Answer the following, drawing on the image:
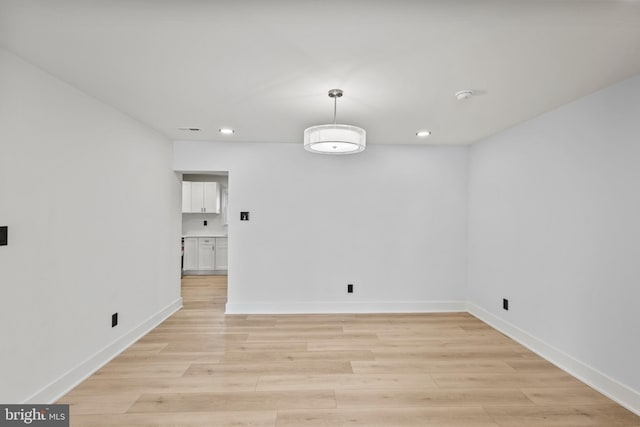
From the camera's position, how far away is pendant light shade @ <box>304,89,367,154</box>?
7.60 feet

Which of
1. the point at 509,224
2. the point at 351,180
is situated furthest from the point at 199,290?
the point at 509,224

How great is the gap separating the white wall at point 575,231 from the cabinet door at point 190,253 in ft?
18.2

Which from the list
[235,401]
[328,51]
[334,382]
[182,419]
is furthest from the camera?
[334,382]

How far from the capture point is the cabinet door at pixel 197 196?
6414 millimetres

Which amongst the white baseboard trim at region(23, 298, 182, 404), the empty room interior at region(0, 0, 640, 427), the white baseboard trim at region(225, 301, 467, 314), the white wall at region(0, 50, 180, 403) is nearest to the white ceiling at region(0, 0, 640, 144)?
the empty room interior at region(0, 0, 640, 427)

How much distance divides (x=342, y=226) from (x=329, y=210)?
0.28 meters

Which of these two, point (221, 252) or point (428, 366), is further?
point (221, 252)

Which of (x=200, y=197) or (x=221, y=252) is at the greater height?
(x=200, y=197)

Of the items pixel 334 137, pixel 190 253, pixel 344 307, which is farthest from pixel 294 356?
pixel 190 253

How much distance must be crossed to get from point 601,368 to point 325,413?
2.11 metres

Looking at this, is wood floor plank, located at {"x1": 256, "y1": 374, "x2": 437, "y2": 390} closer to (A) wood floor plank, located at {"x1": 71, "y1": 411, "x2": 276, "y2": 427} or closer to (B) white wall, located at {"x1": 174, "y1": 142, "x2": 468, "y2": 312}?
(A) wood floor plank, located at {"x1": 71, "y1": 411, "x2": 276, "y2": 427}

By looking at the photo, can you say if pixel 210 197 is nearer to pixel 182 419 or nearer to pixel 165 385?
pixel 165 385

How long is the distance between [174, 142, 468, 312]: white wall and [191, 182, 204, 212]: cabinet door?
2550 millimetres

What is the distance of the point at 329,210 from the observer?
4055mm
